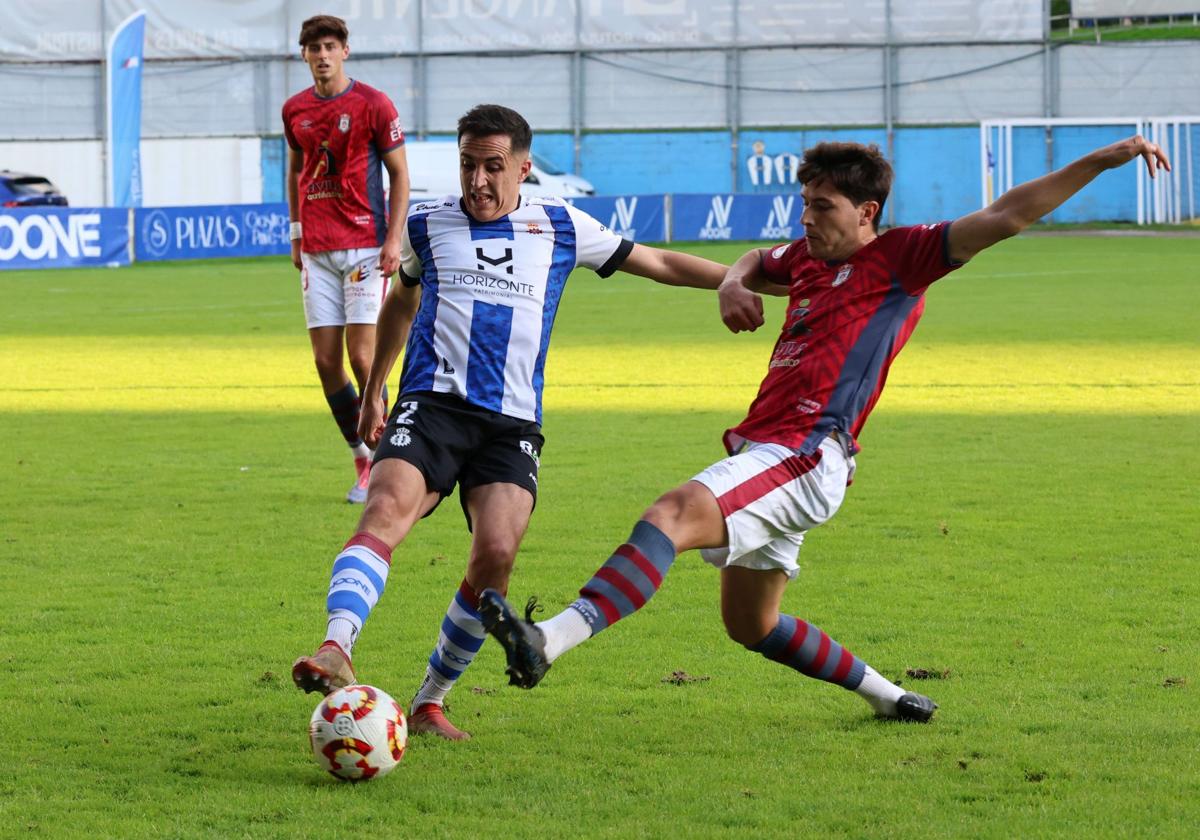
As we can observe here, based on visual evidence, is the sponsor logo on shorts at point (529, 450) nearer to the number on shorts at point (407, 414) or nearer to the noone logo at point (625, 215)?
the number on shorts at point (407, 414)

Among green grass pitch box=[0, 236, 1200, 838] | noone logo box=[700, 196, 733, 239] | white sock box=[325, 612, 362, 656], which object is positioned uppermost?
noone logo box=[700, 196, 733, 239]

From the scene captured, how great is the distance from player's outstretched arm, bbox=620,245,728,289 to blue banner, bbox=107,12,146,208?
86.6 ft

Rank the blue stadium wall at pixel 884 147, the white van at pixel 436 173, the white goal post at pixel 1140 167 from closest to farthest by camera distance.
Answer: the white van at pixel 436 173 → the white goal post at pixel 1140 167 → the blue stadium wall at pixel 884 147

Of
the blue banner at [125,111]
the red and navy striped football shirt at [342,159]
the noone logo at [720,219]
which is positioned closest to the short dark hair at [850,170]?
the red and navy striped football shirt at [342,159]

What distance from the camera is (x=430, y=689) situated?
15.7ft

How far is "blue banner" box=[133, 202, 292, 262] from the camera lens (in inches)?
1189

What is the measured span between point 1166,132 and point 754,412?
42.0m

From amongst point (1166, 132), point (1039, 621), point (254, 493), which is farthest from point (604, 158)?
point (1039, 621)

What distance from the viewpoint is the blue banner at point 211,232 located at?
30.2 metres

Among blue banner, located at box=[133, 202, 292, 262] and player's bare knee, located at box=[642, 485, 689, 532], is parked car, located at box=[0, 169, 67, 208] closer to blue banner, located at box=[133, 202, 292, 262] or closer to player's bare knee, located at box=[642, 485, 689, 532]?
blue banner, located at box=[133, 202, 292, 262]

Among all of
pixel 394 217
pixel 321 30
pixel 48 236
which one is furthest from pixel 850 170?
pixel 48 236

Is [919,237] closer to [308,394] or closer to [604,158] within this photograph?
[308,394]

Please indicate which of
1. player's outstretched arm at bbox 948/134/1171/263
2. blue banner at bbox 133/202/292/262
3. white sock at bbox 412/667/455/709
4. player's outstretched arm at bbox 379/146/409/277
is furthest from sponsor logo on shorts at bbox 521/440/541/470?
blue banner at bbox 133/202/292/262

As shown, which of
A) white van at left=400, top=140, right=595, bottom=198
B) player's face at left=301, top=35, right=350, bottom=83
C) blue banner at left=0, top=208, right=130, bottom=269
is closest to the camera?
player's face at left=301, top=35, right=350, bottom=83
